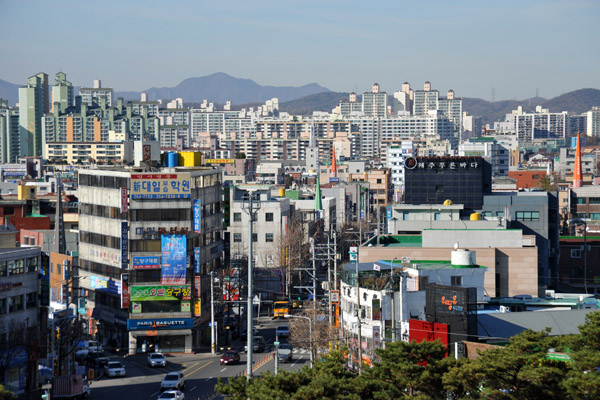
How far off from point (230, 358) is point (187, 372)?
10.1 ft

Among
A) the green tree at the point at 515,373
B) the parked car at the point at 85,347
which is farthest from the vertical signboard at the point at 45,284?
the green tree at the point at 515,373

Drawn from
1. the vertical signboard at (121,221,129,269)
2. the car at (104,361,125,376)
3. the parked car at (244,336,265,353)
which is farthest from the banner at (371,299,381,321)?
the vertical signboard at (121,221,129,269)

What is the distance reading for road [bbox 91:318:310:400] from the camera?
51500 millimetres

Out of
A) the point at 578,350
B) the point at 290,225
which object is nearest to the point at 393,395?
the point at 578,350

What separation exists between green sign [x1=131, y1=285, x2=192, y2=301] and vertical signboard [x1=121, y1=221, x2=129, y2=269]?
1.90 m

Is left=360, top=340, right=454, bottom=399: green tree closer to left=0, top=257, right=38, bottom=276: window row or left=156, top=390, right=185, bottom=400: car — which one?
left=156, top=390, right=185, bottom=400: car

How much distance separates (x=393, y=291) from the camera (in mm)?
45938

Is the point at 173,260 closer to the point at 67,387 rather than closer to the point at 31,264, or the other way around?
the point at 31,264

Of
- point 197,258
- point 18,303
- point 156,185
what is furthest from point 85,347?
point 18,303

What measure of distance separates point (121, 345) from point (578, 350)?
43.5 meters

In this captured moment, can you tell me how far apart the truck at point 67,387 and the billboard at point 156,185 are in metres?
18.8

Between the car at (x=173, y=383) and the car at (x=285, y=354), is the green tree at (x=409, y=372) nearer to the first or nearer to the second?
the car at (x=173, y=383)

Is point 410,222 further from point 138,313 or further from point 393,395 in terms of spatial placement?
point 393,395

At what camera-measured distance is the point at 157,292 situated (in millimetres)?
65875
